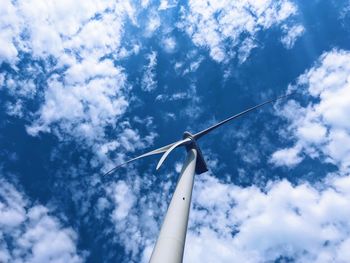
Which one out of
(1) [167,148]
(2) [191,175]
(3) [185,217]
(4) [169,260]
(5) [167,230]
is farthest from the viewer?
(1) [167,148]

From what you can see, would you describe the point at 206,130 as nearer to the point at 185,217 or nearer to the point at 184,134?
the point at 184,134

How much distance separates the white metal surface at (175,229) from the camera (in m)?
19.9

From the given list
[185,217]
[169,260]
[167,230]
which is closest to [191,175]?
[185,217]

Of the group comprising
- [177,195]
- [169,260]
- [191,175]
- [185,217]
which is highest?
[191,175]

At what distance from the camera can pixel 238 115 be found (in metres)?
46.7

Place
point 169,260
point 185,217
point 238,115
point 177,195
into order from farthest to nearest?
point 238,115 → point 177,195 → point 185,217 → point 169,260

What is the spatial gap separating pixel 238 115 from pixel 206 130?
16.4ft

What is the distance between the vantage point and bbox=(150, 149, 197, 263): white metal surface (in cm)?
1989

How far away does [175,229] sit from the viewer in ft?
74.2

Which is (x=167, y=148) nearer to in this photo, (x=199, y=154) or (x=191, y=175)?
(x=199, y=154)

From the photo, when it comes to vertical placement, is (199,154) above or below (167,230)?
above

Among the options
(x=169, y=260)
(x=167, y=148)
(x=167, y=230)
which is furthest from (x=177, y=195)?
(x=167, y=148)

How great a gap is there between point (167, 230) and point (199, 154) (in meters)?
22.2

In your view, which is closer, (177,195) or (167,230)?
(167,230)
